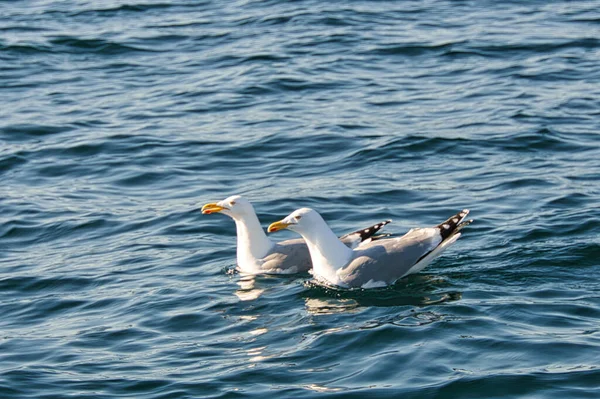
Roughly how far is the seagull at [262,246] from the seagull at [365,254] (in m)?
0.64

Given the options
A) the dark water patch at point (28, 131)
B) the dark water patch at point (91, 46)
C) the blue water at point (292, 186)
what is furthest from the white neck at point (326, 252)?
the dark water patch at point (91, 46)

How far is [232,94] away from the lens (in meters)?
20.5

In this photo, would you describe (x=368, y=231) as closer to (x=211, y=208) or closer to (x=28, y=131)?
(x=211, y=208)

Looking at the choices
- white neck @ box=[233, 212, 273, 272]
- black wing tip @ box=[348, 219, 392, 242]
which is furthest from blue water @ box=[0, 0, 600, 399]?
black wing tip @ box=[348, 219, 392, 242]

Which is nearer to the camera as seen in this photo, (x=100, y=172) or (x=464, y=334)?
(x=464, y=334)

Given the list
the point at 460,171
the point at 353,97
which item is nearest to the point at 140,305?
the point at 460,171

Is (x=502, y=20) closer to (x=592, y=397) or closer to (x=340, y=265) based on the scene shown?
(x=340, y=265)

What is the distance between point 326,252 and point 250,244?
1.18 metres

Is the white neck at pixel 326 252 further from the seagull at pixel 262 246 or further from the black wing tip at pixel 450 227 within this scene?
the black wing tip at pixel 450 227

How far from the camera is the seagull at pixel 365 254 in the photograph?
1188 cm

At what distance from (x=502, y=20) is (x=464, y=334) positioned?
1543 cm

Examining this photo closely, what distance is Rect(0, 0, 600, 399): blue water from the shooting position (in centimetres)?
984

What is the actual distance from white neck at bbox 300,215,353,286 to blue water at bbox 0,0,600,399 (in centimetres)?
19

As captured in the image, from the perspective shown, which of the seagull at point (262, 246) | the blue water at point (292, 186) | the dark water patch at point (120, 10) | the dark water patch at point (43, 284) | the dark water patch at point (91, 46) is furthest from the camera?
the dark water patch at point (120, 10)
